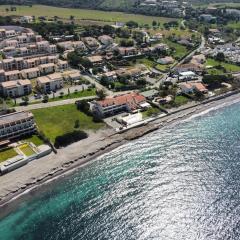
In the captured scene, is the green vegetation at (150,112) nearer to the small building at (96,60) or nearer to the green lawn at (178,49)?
the small building at (96,60)

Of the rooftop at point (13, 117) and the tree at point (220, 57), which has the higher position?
the rooftop at point (13, 117)

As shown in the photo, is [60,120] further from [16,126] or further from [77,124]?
[16,126]

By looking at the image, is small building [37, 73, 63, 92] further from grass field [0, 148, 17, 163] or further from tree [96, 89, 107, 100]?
grass field [0, 148, 17, 163]

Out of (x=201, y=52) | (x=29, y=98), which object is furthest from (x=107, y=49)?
(x=29, y=98)

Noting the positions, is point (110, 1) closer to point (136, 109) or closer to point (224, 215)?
point (136, 109)

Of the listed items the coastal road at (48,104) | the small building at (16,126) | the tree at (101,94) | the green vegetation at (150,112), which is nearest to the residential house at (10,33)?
the coastal road at (48,104)

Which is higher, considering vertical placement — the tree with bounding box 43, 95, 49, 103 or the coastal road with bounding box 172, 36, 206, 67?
the tree with bounding box 43, 95, 49, 103

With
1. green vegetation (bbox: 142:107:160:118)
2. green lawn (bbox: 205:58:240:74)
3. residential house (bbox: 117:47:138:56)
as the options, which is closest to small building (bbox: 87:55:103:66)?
residential house (bbox: 117:47:138:56)
